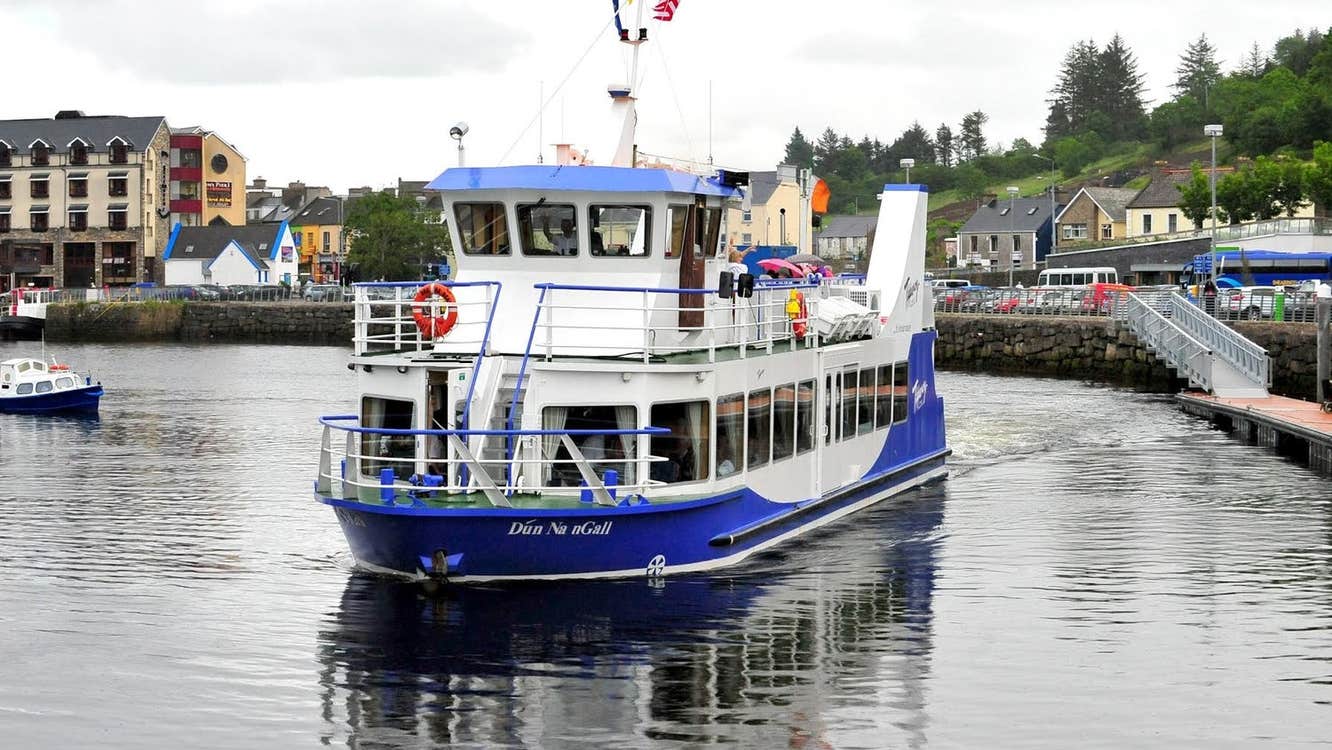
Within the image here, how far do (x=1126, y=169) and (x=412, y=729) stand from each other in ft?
472

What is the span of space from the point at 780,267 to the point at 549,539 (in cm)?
1063

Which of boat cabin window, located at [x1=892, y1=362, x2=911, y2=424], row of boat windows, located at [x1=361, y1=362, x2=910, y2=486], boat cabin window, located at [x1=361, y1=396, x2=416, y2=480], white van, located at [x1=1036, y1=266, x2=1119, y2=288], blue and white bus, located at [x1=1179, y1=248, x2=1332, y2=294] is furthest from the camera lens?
white van, located at [x1=1036, y1=266, x2=1119, y2=288]

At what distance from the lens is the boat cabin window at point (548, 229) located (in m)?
21.1

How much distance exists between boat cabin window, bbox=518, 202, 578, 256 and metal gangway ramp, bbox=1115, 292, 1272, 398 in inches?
1080

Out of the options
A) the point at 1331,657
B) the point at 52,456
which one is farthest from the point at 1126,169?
the point at 1331,657

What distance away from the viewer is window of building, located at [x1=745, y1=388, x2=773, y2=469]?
21359 mm

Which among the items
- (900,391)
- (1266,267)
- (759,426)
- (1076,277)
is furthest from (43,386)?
(1076,277)

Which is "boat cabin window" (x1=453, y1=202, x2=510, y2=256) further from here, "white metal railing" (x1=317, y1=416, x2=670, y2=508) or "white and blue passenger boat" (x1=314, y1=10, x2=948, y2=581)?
"white metal railing" (x1=317, y1=416, x2=670, y2=508)

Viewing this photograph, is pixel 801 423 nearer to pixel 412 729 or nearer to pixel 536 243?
pixel 536 243

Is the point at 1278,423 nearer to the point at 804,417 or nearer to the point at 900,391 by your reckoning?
the point at 900,391

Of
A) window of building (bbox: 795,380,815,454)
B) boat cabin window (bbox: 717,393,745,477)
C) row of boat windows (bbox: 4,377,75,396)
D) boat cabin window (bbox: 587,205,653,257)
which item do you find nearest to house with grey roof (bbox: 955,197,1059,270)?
row of boat windows (bbox: 4,377,75,396)

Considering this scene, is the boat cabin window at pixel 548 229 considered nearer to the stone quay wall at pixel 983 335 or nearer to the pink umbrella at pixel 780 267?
the pink umbrella at pixel 780 267

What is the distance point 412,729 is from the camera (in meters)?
15.4

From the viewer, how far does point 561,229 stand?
2122cm
